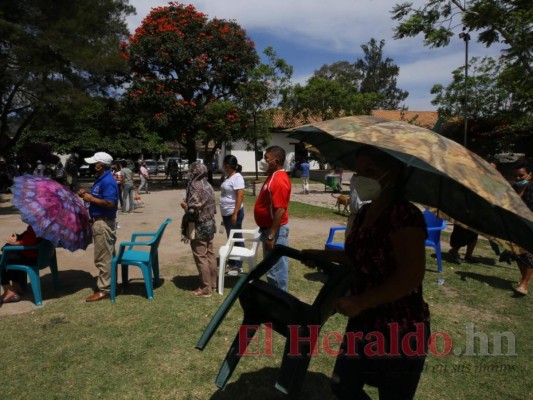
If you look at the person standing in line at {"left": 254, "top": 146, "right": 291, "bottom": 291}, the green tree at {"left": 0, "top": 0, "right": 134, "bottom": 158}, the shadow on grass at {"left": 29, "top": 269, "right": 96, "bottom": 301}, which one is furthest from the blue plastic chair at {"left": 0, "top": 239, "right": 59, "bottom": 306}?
the green tree at {"left": 0, "top": 0, "right": 134, "bottom": 158}

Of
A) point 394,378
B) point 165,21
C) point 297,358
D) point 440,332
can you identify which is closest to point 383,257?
point 394,378

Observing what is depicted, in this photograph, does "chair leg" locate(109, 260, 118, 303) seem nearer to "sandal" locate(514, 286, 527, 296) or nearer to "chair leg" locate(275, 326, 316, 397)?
"chair leg" locate(275, 326, 316, 397)

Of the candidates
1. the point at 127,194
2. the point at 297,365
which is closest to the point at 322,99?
the point at 127,194

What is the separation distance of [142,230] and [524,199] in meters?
7.69

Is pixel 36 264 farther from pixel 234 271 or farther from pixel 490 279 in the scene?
pixel 490 279

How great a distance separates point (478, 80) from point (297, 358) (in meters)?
24.0

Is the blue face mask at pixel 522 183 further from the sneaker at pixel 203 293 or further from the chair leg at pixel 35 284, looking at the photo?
the chair leg at pixel 35 284

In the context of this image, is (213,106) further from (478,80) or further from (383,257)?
(383,257)

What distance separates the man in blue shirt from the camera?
4.60 meters

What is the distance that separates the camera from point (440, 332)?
13.4ft

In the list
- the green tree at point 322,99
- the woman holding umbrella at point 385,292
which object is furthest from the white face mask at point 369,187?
the green tree at point 322,99

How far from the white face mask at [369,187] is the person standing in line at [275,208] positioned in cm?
193

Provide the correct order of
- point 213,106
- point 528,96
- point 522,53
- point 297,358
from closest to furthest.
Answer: point 297,358 < point 522,53 < point 528,96 < point 213,106

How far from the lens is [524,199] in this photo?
Answer: 5547 mm
